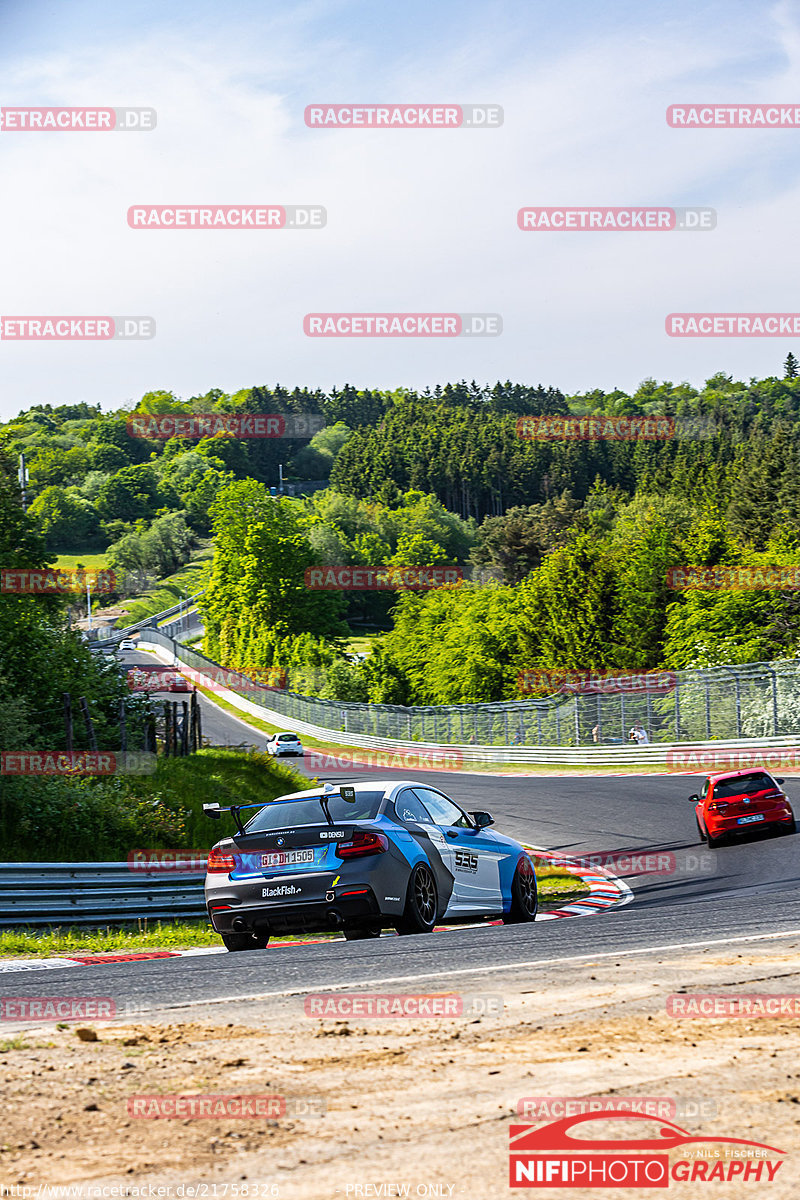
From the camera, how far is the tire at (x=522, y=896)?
1216cm

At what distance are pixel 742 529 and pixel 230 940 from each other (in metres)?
89.3

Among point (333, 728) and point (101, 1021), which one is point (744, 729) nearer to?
point (101, 1021)

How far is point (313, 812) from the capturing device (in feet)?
34.6

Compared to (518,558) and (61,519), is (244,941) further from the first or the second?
(61,519)

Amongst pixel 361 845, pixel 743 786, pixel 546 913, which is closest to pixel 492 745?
pixel 743 786

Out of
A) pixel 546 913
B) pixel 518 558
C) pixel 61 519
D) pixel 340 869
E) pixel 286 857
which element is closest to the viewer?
pixel 340 869

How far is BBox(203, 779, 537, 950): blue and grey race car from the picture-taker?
985cm

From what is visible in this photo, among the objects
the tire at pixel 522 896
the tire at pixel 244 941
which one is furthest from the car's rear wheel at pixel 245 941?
the tire at pixel 522 896

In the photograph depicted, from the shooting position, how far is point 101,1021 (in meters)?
6.45

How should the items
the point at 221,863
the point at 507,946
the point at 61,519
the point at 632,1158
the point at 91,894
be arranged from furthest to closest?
the point at 61,519 < the point at 91,894 < the point at 221,863 < the point at 507,946 < the point at 632,1158

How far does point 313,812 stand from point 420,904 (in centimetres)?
119

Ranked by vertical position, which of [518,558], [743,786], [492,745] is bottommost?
[492,745]

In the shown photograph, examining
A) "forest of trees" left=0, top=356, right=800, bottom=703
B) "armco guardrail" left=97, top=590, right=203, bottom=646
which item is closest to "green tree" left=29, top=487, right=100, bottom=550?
"forest of trees" left=0, top=356, right=800, bottom=703

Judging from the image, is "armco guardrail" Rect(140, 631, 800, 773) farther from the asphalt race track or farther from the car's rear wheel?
the car's rear wheel
